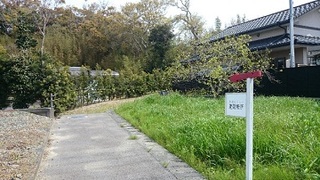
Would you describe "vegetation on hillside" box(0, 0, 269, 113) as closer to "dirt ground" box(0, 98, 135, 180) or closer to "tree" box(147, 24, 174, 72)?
"tree" box(147, 24, 174, 72)

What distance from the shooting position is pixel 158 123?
6.91 meters

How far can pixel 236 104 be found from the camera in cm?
276

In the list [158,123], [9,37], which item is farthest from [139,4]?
[158,123]

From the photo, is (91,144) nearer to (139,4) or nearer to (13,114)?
(13,114)

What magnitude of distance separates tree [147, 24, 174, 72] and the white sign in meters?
22.1

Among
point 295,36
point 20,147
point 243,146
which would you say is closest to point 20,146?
point 20,147

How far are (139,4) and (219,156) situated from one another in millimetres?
27001

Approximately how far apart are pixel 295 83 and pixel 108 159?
357 inches

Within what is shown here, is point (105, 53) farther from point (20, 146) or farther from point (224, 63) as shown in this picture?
point (20, 146)

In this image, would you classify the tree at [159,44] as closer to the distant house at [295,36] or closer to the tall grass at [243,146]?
the distant house at [295,36]

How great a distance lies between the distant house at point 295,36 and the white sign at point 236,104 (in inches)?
463

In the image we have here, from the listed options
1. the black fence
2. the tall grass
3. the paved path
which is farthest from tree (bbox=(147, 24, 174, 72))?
the tall grass

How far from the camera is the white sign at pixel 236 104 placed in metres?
2.68

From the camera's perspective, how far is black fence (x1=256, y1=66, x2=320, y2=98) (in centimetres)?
1052
